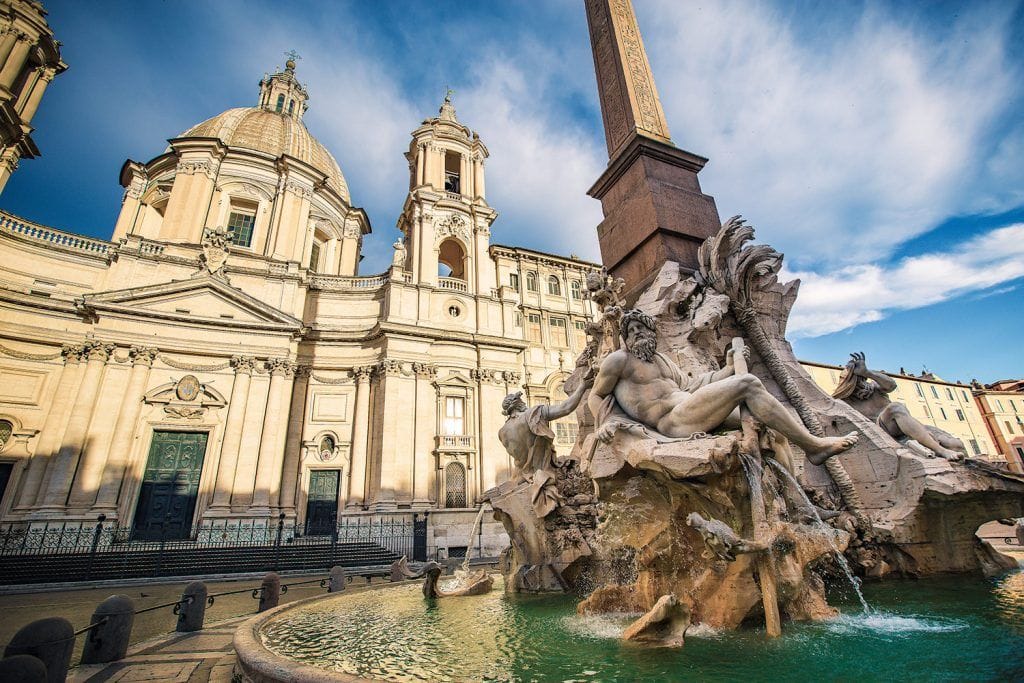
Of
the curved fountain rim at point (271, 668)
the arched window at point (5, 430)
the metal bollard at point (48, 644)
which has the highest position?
the arched window at point (5, 430)

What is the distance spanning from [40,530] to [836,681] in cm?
2214

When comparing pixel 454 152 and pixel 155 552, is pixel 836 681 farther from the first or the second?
pixel 454 152

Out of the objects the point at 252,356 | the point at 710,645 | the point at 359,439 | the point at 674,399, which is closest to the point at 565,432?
the point at 359,439

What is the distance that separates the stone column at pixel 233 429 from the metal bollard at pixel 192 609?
1527 cm

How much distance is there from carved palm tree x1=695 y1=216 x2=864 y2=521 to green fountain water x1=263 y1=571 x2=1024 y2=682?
2.39 metres

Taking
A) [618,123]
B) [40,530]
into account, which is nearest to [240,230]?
[40,530]

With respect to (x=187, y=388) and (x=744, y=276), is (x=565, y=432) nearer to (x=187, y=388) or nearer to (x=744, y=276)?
(x=187, y=388)

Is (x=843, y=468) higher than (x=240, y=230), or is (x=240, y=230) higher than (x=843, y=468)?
(x=240, y=230)

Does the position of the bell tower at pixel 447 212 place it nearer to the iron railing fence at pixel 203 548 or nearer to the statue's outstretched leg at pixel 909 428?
the iron railing fence at pixel 203 548

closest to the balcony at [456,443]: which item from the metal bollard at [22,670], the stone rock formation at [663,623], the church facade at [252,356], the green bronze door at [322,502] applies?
the church facade at [252,356]

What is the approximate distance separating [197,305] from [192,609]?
19638 mm

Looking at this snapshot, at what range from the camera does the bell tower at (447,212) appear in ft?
85.4

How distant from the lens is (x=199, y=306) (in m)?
21.0

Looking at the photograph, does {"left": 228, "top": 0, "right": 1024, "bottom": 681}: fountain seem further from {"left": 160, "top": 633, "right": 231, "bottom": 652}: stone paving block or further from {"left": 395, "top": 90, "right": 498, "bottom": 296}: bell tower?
{"left": 395, "top": 90, "right": 498, "bottom": 296}: bell tower
